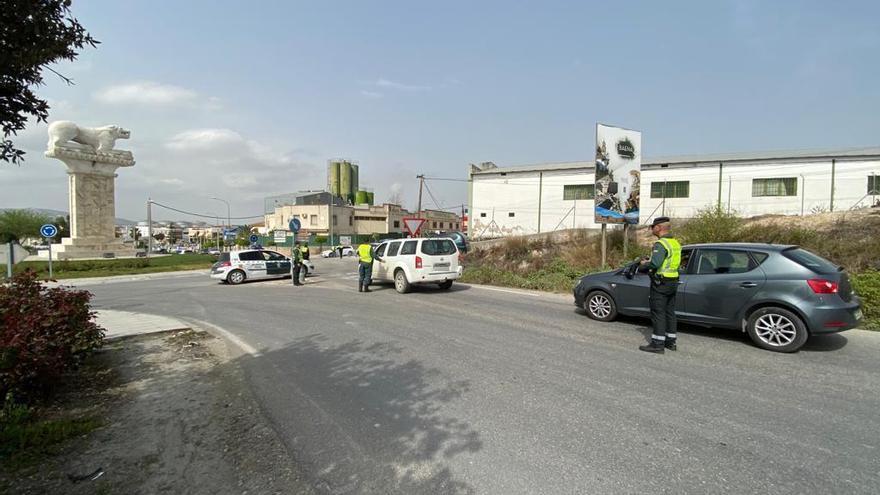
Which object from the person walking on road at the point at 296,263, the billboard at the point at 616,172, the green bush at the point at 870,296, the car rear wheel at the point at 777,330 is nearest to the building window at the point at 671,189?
the billboard at the point at 616,172

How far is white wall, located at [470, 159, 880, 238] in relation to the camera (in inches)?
1025

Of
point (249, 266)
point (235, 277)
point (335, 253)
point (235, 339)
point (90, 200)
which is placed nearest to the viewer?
point (235, 339)

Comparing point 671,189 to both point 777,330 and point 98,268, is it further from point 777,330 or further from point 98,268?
point 98,268

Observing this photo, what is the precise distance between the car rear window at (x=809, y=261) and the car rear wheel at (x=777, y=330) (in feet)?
2.33

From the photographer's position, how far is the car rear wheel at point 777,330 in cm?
544

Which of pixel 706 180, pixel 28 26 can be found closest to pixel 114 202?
pixel 28 26

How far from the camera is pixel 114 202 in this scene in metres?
38.8

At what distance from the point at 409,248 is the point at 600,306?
6410 millimetres

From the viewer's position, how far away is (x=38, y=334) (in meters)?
4.26

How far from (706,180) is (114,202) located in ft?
165

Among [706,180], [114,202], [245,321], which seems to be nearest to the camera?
[245,321]

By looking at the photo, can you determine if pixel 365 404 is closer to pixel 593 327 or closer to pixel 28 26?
pixel 28 26

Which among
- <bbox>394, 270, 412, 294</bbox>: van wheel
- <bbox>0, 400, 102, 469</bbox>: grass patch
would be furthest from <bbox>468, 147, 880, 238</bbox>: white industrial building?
<bbox>0, 400, 102, 469</bbox>: grass patch

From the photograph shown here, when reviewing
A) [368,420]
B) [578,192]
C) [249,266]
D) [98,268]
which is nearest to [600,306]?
[368,420]
